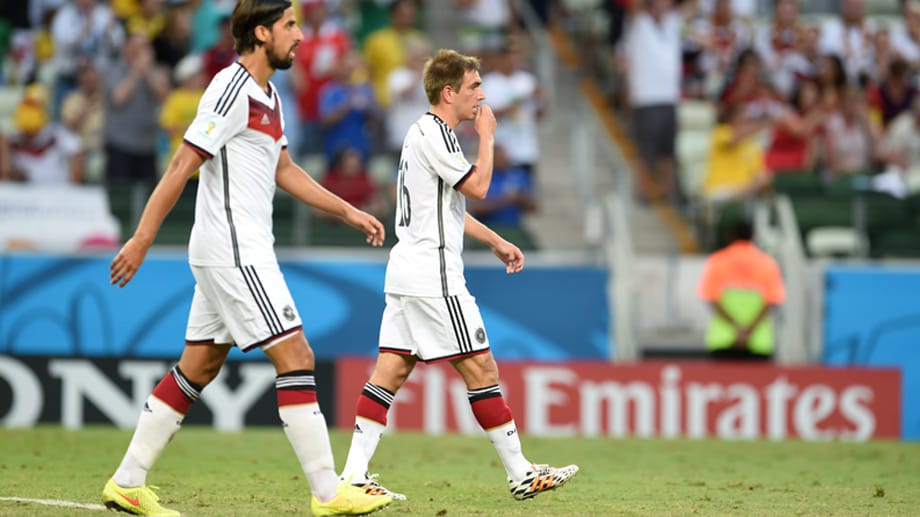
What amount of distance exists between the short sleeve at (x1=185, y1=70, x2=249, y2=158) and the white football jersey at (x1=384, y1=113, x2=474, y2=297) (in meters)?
1.18

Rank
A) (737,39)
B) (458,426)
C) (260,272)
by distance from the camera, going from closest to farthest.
→ (260,272) < (458,426) < (737,39)

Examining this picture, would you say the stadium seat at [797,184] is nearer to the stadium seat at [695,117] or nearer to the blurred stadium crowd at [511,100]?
the blurred stadium crowd at [511,100]

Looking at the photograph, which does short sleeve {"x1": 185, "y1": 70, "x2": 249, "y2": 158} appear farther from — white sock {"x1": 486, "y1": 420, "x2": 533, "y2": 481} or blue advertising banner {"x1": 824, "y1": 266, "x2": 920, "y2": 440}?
blue advertising banner {"x1": 824, "y1": 266, "x2": 920, "y2": 440}

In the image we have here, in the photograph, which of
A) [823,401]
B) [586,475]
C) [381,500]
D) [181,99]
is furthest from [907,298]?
[381,500]

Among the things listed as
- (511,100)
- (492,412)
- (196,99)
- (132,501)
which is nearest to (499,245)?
(492,412)

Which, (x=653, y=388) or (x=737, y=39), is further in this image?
(x=737, y=39)

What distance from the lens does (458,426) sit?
517 inches

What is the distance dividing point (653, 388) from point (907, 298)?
2773 mm

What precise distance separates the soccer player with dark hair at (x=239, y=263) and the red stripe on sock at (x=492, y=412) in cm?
86

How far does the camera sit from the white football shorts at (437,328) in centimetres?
743

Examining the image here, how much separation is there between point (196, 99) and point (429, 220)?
319 inches

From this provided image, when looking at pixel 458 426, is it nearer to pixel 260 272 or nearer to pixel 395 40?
pixel 395 40

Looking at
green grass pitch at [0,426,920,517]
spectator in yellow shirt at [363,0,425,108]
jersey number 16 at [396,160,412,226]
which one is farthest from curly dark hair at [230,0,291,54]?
spectator in yellow shirt at [363,0,425,108]

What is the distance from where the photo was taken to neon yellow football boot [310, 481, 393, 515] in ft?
21.9
